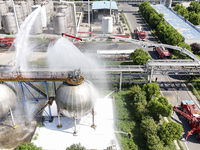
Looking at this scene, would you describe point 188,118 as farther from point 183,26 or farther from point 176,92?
point 183,26

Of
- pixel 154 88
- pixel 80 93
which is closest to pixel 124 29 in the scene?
pixel 154 88

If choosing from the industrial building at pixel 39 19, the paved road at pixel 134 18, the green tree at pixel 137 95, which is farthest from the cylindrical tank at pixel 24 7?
the green tree at pixel 137 95

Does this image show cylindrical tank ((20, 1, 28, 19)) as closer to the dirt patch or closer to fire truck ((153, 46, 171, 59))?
fire truck ((153, 46, 171, 59))

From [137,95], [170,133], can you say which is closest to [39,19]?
[137,95]

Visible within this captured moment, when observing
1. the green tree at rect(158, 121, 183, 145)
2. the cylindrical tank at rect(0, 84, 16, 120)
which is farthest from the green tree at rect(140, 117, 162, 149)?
the cylindrical tank at rect(0, 84, 16, 120)

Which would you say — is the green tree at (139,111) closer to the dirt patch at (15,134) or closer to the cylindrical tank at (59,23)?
the dirt patch at (15,134)

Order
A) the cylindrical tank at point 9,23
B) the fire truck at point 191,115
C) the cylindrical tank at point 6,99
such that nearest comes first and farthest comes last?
1. the cylindrical tank at point 6,99
2. the fire truck at point 191,115
3. the cylindrical tank at point 9,23
